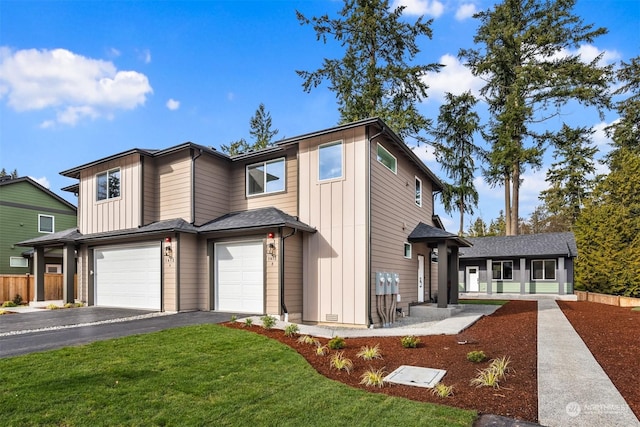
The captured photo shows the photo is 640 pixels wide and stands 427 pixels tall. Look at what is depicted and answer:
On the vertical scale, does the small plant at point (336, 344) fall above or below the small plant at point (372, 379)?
below

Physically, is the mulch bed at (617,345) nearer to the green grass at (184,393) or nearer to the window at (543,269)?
the green grass at (184,393)

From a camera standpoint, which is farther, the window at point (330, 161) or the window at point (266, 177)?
the window at point (266, 177)

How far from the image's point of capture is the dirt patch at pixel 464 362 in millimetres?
4332

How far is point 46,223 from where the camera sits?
23.4 meters

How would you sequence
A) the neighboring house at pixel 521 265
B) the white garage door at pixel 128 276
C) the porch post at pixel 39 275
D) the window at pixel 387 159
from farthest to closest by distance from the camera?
1. the neighboring house at pixel 521 265
2. the porch post at pixel 39 275
3. the white garage door at pixel 128 276
4. the window at pixel 387 159

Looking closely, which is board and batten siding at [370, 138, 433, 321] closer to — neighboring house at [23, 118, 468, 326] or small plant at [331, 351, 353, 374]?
neighboring house at [23, 118, 468, 326]

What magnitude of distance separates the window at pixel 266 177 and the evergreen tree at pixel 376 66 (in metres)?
11.0

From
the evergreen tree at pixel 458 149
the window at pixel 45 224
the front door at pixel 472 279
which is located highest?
the evergreen tree at pixel 458 149

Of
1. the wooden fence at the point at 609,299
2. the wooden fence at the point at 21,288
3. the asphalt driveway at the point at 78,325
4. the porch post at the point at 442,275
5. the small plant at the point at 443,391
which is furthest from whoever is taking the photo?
the wooden fence at the point at 21,288

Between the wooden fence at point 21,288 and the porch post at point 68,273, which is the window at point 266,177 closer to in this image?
the porch post at point 68,273

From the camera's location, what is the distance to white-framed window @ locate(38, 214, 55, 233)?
23.0 m

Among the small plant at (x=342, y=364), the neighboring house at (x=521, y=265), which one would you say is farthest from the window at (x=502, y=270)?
the small plant at (x=342, y=364)

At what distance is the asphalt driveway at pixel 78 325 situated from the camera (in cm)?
654

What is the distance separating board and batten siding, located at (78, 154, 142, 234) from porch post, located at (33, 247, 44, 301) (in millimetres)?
2605
